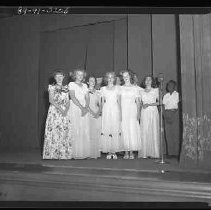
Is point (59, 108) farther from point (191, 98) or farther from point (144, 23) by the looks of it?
point (144, 23)

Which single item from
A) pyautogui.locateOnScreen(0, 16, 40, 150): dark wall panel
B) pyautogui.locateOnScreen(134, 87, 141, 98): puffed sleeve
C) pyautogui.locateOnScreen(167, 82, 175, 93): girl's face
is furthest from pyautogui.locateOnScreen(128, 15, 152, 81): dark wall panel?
pyautogui.locateOnScreen(0, 16, 40, 150): dark wall panel

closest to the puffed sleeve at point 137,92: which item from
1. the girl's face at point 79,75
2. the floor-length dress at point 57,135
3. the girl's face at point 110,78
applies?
the girl's face at point 110,78

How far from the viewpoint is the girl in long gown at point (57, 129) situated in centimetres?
505

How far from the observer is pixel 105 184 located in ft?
11.6

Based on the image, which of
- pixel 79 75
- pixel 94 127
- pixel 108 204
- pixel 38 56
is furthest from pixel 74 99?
pixel 38 56

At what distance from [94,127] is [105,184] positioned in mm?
2040

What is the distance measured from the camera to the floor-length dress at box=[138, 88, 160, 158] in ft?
17.7

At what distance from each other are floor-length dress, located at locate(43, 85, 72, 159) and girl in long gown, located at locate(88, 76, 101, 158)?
1.50ft

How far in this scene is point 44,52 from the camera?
8383 mm

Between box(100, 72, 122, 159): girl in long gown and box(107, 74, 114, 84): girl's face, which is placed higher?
box(107, 74, 114, 84): girl's face

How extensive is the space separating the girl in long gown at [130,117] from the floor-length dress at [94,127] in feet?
1.63

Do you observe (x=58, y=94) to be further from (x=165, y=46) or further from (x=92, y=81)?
(x=165, y=46)

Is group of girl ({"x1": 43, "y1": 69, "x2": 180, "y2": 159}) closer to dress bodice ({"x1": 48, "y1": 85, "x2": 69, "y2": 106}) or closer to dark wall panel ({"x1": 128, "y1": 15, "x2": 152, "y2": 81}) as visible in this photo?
dress bodice ({"x1": 48, "y1": 85, "x2": 69, "y2": 106})

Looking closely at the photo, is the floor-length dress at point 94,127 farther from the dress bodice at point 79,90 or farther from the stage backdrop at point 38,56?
the stage backdrop at point 38,56
